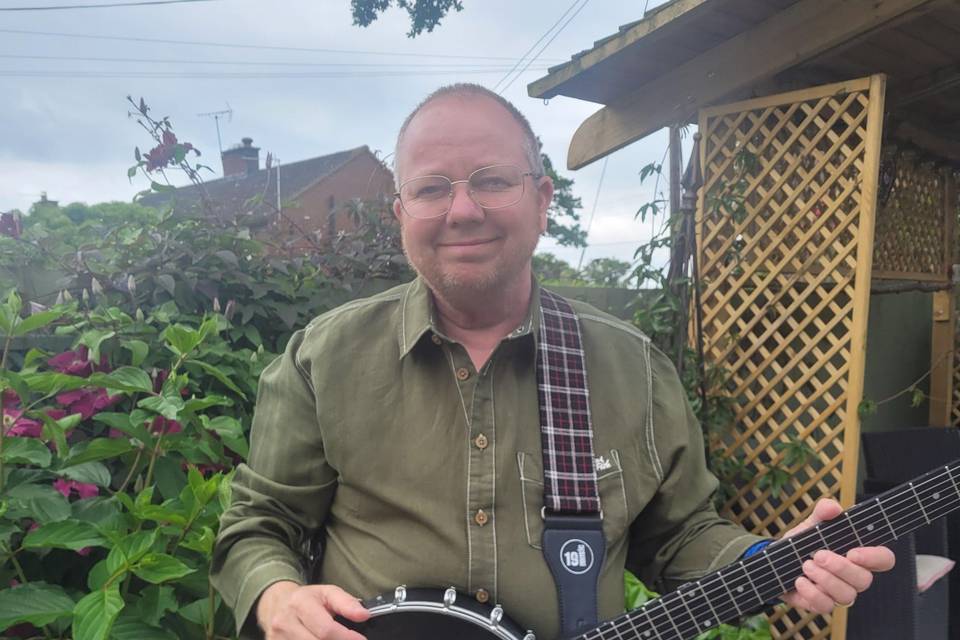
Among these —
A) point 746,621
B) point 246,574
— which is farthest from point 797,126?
point 246,574

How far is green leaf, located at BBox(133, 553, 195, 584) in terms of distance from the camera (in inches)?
56.2

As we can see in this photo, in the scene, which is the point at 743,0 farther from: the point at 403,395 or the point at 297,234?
the point at 403,395

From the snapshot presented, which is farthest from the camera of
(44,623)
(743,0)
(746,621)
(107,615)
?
(743,0)

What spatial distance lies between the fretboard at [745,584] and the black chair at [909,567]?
5.90ft

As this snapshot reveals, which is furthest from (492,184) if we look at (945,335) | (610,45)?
(945,335)

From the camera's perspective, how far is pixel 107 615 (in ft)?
4.30

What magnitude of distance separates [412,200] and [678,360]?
258cm

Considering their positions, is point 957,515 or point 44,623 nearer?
point 44,623

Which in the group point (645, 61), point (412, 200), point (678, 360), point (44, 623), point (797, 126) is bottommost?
point (44, 623)

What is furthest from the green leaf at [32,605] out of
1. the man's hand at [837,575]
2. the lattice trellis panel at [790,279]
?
the lattice trellis panel at [790,279]

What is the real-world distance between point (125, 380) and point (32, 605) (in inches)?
18.1

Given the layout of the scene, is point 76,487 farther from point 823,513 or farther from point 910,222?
point 910,222

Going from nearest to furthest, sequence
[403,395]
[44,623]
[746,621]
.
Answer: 1. [44,623]
2. [403,395]
3. [746,621]

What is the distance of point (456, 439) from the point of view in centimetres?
154
